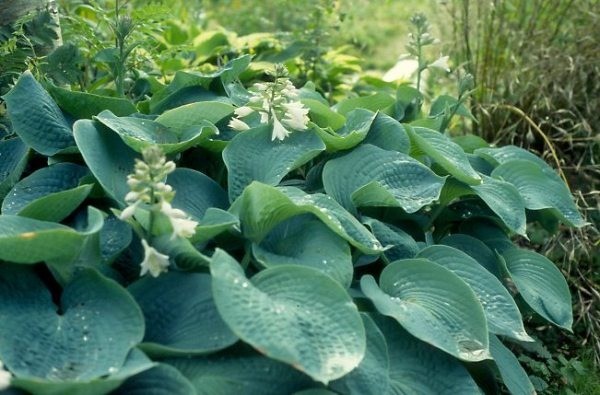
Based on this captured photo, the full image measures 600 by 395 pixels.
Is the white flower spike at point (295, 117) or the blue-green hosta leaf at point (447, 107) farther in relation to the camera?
the blue-green hosta leaf at point (447, 107)

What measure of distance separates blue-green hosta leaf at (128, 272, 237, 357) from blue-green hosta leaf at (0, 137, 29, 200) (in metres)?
0.67

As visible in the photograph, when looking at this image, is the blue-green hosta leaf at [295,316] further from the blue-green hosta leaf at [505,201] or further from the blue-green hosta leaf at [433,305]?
the blue-green hosta leaf at [505,201]

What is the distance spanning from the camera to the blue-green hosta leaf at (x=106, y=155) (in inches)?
94.4

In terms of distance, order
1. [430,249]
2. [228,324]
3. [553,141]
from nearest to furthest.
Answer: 1. [228,324]
2. [430,249]
3. [553,141]

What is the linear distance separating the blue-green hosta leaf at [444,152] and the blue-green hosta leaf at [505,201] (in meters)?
0.08

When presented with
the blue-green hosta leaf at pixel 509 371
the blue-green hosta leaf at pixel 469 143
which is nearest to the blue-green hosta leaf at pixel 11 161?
the blue-green hosta leaf at pixel 509 371

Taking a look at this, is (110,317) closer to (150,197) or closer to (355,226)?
(150,197)

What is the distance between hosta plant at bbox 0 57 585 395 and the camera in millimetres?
1985

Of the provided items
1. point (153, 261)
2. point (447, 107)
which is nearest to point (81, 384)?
point (153, 261)

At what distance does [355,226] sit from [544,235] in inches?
67.9

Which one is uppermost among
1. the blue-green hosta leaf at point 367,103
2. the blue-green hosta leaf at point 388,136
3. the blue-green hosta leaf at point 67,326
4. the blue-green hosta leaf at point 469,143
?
the blue-green hosta leaf at point 67,326

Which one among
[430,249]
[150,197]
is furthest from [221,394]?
[430,249]

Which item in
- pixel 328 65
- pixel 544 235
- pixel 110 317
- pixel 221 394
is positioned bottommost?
pixel 544 235

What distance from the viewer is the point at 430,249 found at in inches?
103
